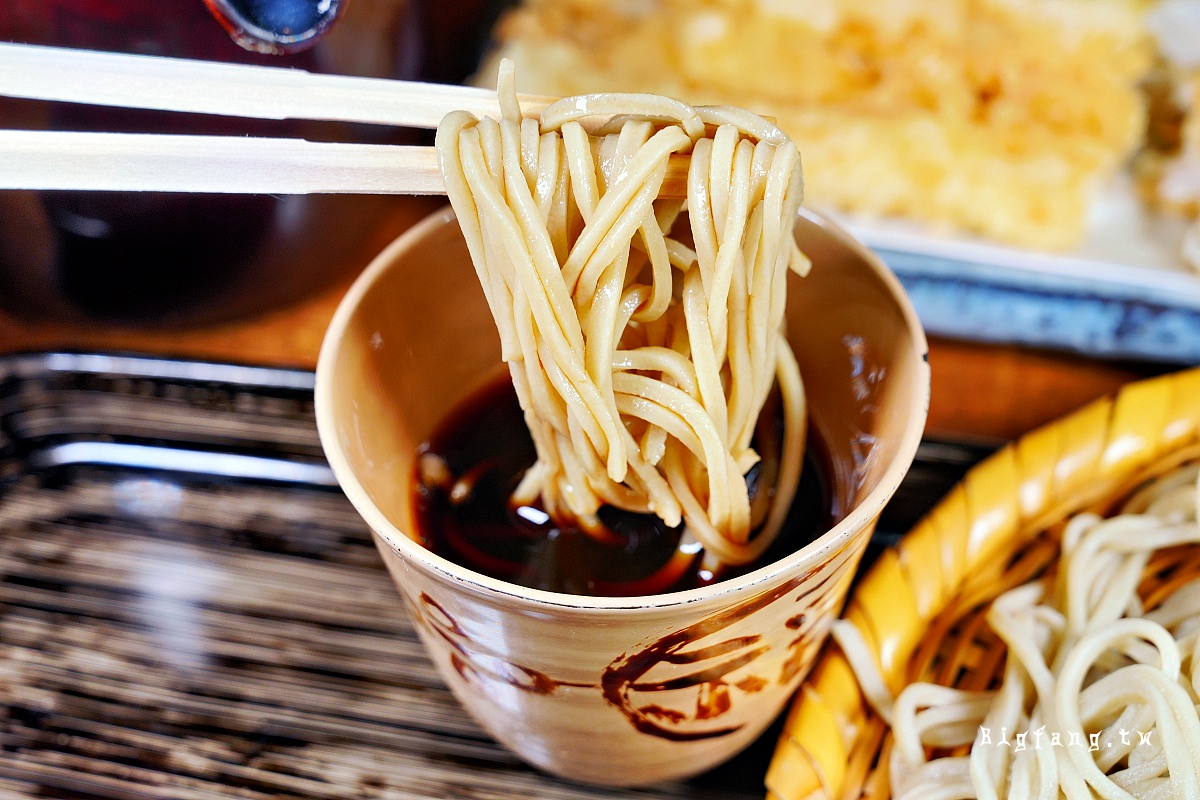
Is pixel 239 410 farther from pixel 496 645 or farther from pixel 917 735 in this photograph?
pixel 917 735

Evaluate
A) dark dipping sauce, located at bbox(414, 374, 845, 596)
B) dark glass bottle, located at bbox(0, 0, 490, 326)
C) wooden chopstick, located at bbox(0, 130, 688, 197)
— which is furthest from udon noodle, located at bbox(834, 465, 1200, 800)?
dark glass bottle, located at bbox(0, 0, 490, 326)

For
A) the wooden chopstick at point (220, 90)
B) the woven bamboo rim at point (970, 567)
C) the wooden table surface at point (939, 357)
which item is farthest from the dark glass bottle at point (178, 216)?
the woven bamboo rim at point (970, 567)

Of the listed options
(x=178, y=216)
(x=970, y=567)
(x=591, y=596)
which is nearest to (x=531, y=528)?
(x=591, y=596)

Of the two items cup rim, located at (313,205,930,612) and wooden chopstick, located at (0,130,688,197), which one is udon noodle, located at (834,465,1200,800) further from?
wooden chopstick, located at (0,130,688,197)

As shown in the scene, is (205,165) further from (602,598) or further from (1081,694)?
(1081,694)

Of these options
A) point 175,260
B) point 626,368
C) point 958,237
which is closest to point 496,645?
point 626,368

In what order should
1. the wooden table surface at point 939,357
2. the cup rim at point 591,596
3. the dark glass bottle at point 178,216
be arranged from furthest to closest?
1. the wooden table surface at point 939,357
2. the dark glass bottle at point 178,216
3. the cup rim at point 591,596

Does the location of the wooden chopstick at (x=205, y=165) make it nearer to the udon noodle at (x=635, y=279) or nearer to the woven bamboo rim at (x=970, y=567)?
the udon noodle at (x=635, y=279)
